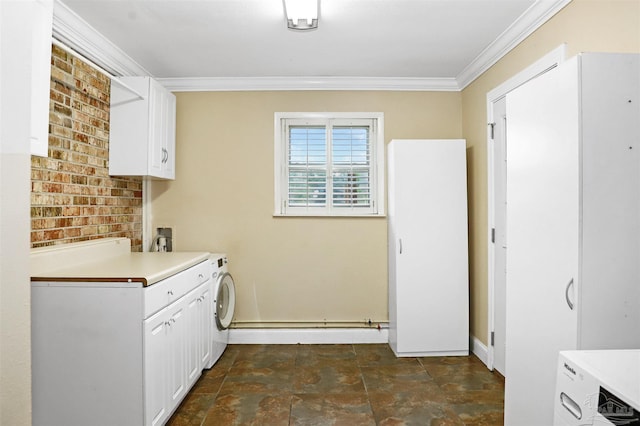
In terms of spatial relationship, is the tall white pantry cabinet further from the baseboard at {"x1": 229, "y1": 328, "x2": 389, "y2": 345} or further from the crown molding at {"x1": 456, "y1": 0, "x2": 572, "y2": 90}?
the baseboard at {"x1": 229, "y1": 328, "x2": 389, "y2": 345}

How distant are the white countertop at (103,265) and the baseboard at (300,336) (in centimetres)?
114

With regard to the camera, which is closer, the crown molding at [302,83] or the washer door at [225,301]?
the washer door at [225,301]

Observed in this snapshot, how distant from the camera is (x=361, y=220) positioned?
152 inches

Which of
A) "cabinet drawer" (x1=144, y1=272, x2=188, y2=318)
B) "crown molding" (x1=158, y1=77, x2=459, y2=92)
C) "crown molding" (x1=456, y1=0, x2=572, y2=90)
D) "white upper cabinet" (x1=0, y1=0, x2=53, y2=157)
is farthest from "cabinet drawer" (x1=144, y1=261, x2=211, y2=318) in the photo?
"crown molding" (x1=456, y1=0, x2=572, y2=90)

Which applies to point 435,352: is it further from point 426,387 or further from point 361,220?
point 361,220

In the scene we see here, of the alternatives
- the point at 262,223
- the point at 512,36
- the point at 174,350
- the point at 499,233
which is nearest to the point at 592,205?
the point at 499,233

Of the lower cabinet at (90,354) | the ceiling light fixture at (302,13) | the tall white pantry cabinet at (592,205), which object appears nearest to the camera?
the tall white pantry cabinet at (592,205)

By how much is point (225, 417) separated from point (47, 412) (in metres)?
0.97

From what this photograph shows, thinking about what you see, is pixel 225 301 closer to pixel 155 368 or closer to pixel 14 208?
pixel 155 368

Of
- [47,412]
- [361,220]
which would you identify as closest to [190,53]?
[361,220]

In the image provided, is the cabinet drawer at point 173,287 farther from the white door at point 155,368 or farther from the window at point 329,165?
A: the window at point 329,165

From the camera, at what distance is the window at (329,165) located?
3916mm

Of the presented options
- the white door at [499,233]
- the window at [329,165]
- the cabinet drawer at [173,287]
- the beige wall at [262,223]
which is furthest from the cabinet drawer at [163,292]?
the white door at [499,233]

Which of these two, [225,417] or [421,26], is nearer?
[225,417]
